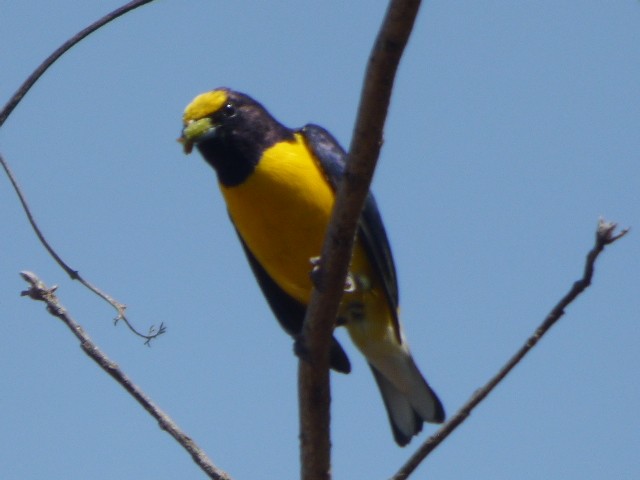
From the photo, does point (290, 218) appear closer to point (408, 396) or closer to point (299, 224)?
point (299, 224)

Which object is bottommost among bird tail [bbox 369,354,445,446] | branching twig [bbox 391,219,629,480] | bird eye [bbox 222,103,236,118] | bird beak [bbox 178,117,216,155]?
bird tail [bbox 369,354,445,446]

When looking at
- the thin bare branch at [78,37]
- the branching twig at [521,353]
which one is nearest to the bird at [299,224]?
the branching twig at [521,353]

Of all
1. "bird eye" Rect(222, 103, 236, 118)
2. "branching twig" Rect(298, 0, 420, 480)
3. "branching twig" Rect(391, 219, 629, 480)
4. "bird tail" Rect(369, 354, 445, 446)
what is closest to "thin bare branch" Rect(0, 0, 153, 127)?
"branching twig" Rect(298, 0, 420, 480)

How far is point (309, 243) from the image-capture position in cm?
503

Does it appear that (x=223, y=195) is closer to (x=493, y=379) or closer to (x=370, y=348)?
(x=370, y=348)

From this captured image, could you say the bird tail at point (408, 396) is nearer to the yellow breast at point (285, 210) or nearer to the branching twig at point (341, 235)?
the yellow breast at point (285, 210)

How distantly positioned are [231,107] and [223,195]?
46 cm

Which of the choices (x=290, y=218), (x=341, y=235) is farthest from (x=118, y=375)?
(x=290, y=218)

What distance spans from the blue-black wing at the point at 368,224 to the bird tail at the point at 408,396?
391mm

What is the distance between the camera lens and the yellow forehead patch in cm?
542

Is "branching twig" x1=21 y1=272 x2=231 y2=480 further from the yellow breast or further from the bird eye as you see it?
the bird eye

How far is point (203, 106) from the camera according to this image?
543 centimetres

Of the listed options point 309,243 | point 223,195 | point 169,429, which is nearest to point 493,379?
point 169,429

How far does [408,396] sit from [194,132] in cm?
179
